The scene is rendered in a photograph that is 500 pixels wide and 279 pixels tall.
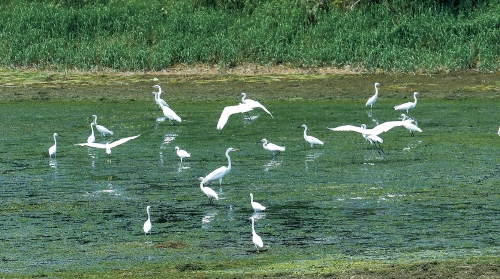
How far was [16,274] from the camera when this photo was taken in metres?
9.62

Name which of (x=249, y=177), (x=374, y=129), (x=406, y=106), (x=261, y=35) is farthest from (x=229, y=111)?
(x=261, y=35)

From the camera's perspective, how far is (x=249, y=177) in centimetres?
1486

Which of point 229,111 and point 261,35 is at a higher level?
point 229,111

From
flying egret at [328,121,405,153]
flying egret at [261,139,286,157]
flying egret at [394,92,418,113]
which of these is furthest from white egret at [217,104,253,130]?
flying egret at [394,92,418,113]

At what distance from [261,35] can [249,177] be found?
37.9ft

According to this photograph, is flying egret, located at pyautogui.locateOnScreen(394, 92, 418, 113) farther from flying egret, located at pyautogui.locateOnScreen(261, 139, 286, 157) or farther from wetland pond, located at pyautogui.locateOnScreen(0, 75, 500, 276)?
flying egret, located at pyautogui.locateOnScreen(261, 139, 286, 157)

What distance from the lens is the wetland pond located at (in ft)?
34.9

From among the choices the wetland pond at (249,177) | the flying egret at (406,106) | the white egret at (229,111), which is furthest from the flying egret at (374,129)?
the flying egret at (406,106)

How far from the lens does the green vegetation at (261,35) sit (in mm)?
24656

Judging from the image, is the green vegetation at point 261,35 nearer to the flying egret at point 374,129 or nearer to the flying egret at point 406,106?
the flying egret at point 406,106

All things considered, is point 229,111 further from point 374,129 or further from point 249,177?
point 249,177

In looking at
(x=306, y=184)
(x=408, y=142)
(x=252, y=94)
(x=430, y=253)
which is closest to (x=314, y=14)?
(x=252, y=94)

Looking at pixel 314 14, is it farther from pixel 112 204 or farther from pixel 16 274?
pixel 16 274

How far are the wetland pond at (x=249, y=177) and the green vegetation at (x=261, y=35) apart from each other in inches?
35.7
